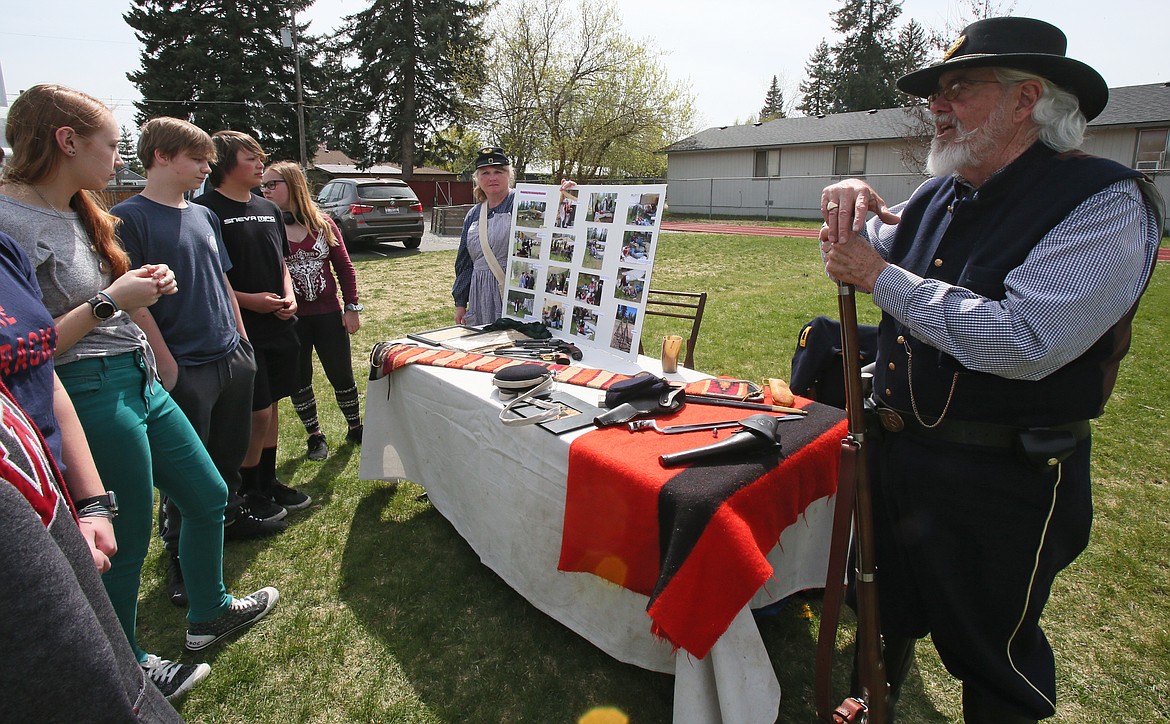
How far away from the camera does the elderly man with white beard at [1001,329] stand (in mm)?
1388

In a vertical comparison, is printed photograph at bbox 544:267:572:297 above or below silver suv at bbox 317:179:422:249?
below

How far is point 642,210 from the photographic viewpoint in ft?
9.26

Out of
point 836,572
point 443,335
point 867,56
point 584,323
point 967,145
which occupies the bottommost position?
point 836,572

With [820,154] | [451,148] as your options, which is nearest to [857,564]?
[820,154]

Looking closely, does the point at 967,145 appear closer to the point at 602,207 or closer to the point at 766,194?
the point at 602,207

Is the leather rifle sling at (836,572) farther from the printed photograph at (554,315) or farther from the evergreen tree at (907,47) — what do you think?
the evergreen tree at (907,47)

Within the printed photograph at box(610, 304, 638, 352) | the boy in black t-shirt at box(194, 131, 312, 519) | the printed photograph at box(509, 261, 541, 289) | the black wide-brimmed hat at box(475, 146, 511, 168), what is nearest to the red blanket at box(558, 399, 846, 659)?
the printed photograph at box(610, 304, 638, 352)

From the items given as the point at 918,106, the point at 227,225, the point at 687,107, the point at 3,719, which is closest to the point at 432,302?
the point at 227,225

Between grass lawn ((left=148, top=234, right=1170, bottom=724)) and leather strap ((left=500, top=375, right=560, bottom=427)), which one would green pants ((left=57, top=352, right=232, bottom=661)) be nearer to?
grass lawn ((left=148, top=234, right=1170, bottom=724))

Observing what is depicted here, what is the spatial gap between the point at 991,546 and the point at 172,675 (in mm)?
2685

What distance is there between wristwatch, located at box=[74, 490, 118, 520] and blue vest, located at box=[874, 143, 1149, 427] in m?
2.06

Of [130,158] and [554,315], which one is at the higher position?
[130,158]

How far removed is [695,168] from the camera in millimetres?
30328

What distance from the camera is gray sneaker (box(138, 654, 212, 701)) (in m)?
2.20
